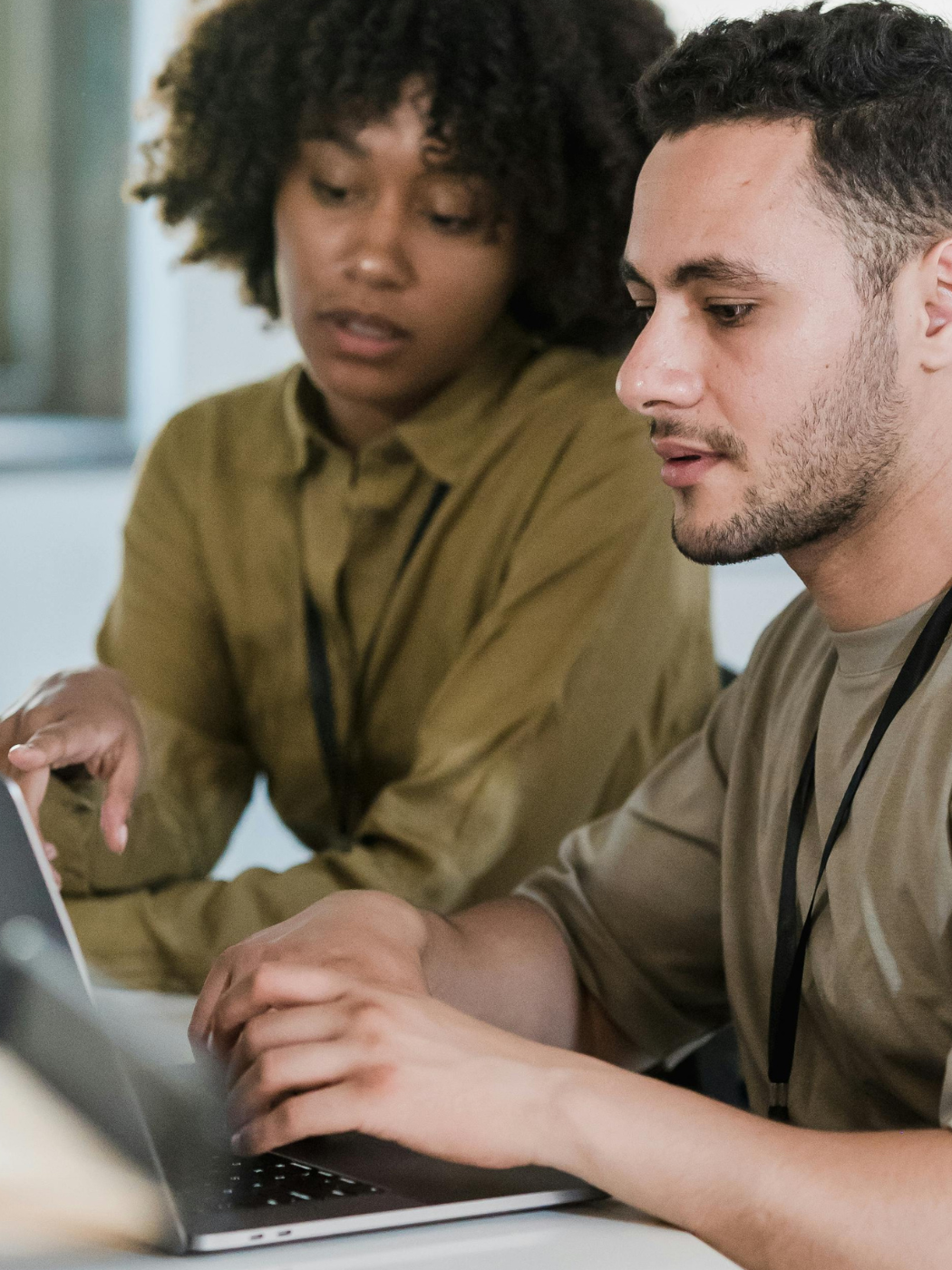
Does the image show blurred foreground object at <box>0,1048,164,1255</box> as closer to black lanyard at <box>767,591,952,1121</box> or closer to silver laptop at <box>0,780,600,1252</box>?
silver laptop at <box>0,780,600,1252</box>

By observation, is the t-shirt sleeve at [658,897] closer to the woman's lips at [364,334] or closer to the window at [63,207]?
the woman's lips at [364,334]

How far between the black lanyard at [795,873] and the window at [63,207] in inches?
87.6

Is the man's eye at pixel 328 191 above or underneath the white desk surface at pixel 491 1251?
above

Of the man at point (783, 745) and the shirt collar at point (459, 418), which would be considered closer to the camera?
the man at point (783, 745)

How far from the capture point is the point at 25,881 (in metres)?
0.70

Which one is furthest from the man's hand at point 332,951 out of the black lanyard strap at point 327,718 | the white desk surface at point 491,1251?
the black lanyard strap at point 327,718

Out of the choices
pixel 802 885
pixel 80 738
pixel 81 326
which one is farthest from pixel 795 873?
pixel 81 326

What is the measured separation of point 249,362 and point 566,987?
6.66ft

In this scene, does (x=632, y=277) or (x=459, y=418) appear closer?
(x=632, y=277)

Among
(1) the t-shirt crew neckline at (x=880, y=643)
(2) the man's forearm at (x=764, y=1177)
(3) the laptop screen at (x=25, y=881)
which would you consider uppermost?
(1) the t-shirt crew neckline at (x=880, y=643)

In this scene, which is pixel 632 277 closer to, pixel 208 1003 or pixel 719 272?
pixel 719 272

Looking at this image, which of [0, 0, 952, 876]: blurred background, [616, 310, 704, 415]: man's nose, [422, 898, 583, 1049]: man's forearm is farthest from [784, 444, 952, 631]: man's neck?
[0, 0, 952, 876]: blurred background

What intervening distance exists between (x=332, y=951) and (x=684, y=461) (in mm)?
350

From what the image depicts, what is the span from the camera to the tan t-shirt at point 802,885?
806mm
